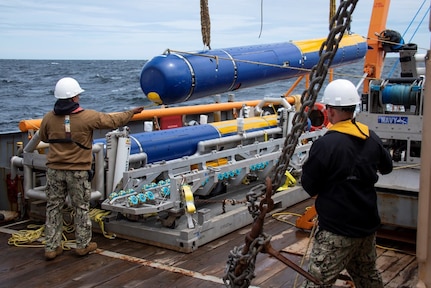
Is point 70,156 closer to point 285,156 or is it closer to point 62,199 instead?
point 62,199

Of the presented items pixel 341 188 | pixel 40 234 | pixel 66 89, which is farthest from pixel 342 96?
pixel 40 234

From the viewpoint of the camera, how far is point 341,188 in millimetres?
3553

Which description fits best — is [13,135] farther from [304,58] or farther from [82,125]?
[304,58]

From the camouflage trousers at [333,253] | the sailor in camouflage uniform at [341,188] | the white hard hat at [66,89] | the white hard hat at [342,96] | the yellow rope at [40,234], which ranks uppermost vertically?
the white hard hat at [342,96]

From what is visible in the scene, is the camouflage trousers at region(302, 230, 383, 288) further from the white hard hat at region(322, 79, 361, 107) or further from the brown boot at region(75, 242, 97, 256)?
the brown boot at region(75, 242, 97, 256)

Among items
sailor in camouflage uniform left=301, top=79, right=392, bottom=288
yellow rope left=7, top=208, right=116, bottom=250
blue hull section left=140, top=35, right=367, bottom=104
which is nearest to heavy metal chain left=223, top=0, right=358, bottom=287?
sailor in camouflage uniform left=301, top=79, right=392, bottom=288

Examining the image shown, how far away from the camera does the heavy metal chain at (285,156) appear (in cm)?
275

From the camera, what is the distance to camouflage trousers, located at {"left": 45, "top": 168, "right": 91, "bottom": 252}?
575 cm

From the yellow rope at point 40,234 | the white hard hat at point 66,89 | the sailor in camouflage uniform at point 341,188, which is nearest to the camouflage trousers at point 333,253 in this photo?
the sailor in camouflage uniform at point 341,188

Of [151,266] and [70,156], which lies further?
[70,156]

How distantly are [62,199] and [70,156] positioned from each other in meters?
0.52

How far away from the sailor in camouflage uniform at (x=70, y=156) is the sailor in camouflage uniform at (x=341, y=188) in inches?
110

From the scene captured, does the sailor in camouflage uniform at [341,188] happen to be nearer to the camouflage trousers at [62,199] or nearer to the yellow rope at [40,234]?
the camouflage trousers at [62,199]

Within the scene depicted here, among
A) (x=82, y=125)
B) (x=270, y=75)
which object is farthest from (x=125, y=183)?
(x=270, y=75)
